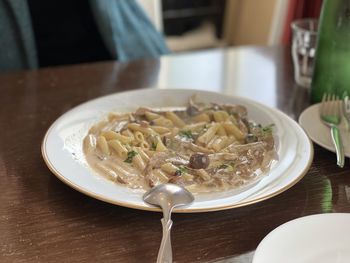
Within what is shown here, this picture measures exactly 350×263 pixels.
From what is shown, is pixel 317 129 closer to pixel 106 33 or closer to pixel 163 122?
pixel 163 122

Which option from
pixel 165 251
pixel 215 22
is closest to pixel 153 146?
pixel 165 251

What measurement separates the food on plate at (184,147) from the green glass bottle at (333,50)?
0.21m

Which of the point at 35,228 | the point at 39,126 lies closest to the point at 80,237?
the point at 35,228

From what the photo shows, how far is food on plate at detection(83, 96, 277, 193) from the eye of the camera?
75 centimetres

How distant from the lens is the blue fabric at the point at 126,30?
4.79ft

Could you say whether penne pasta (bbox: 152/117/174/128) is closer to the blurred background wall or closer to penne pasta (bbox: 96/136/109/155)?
penne pasta (bbox: 96/136/109/155)

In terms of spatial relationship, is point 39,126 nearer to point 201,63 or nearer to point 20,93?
point 20,93

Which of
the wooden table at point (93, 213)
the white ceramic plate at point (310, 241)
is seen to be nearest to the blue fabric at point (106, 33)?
the wooden table at point (93, 213)

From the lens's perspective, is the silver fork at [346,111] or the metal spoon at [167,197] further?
the silver fork at [346,111]

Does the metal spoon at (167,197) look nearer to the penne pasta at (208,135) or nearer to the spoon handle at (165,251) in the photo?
the spoon handle at (165,251)

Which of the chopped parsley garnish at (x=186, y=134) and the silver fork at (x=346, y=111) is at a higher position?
the chopped parsley garnish at (x=186, y=134)

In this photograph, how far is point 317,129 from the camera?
94 cm

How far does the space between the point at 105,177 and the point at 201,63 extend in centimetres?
67

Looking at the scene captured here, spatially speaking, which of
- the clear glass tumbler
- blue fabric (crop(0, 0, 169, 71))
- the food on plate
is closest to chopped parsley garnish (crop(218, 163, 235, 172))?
the food on plate
